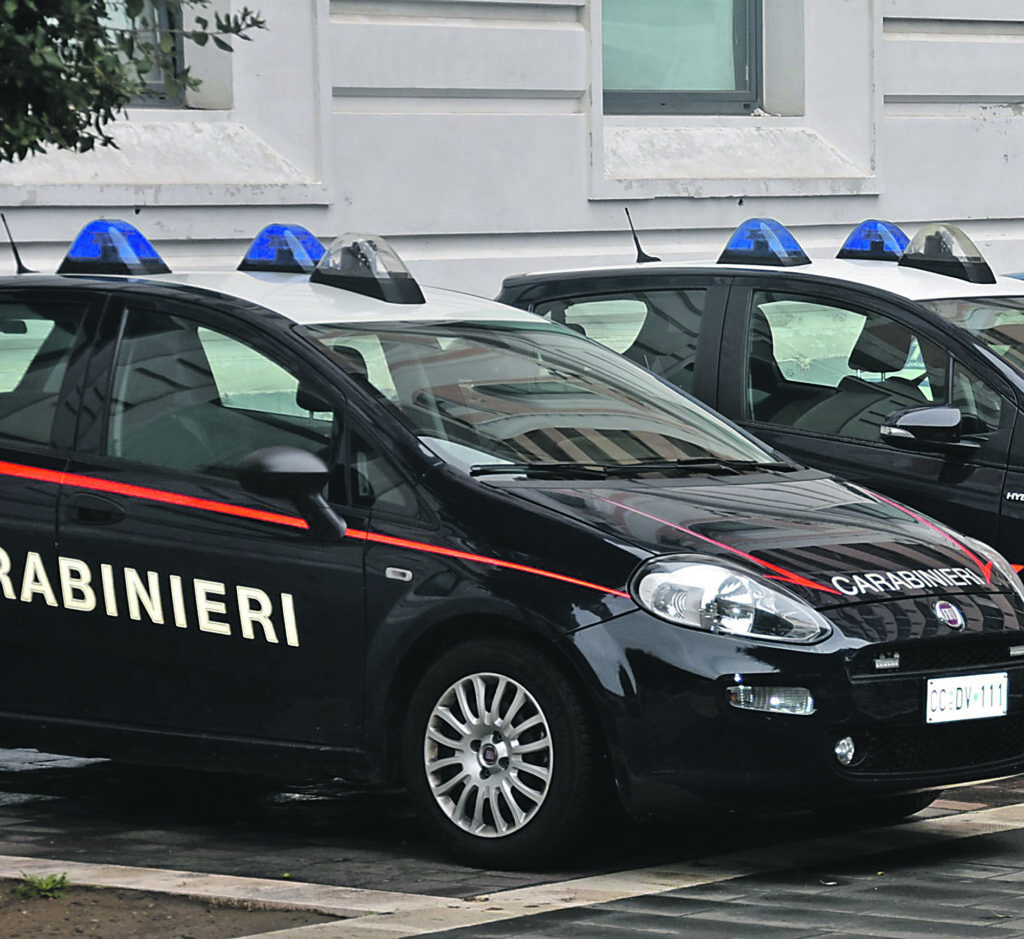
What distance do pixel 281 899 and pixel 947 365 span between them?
3.55m

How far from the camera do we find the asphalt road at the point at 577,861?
546 cm

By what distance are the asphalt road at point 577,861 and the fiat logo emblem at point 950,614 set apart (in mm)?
641

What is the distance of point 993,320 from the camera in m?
8.55

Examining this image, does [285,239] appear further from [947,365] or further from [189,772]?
[947,365]

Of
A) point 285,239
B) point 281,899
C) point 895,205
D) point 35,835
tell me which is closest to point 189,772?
point 35,835

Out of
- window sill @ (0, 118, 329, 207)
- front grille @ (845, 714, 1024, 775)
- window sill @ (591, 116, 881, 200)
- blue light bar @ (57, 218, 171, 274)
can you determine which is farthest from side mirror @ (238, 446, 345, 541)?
window sill @ (591, 116, 881, 200)

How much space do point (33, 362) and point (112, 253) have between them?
0.61m

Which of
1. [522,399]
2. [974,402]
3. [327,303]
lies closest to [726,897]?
[522,399]

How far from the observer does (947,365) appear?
26.9ft

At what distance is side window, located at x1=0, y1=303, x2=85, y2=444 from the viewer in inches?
274

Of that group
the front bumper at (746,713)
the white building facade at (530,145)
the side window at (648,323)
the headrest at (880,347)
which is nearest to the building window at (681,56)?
the white building facade at (530,145)

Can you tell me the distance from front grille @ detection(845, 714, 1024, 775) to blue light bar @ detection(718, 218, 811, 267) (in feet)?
9.83

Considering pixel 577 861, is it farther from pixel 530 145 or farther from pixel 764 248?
pixel 530 145

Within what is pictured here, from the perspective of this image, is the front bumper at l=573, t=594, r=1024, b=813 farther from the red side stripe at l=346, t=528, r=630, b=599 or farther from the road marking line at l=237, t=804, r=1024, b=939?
the road marking line at l=237, t=804, r=1024, b=939
